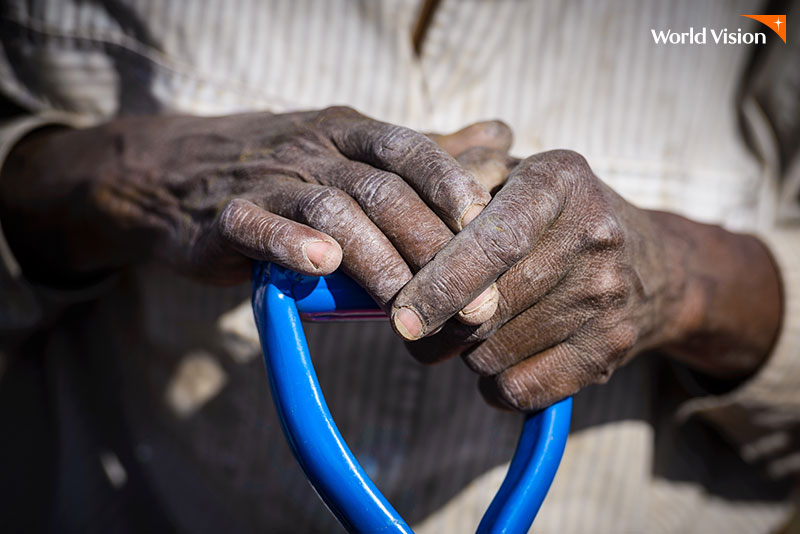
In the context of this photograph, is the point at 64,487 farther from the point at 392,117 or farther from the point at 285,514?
the point at 392,117

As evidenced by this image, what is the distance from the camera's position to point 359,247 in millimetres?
443

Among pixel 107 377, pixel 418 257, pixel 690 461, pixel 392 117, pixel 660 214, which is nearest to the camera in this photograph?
pixel 418 257

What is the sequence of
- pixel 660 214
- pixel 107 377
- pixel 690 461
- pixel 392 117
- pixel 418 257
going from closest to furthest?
pixel 418 257 → pixel 660 214 → pixel 392 117 → pixel 690 461 → pixel 107 377

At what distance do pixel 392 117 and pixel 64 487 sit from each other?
89 centimetres

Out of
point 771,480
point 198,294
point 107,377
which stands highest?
point 198,294

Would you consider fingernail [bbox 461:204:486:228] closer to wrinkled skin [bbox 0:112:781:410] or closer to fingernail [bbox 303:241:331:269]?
wrinkled skin [bbox 0:112:781:410]

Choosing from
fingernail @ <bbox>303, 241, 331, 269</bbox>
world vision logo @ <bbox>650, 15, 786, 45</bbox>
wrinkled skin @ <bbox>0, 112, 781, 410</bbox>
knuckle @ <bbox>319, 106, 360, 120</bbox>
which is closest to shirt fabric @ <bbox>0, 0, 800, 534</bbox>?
world vision logo @ <bbox>650, 15, 786, 45</bbox>

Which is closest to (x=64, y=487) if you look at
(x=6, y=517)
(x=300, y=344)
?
(x=6, y=517)

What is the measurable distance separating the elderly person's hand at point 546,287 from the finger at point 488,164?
38mm

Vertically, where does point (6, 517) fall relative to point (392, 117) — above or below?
below

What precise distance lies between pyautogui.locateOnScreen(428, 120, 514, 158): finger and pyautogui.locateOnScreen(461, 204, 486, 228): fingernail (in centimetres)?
13

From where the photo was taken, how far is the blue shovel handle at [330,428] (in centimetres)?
42

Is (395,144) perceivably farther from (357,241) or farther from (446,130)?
(446,130)

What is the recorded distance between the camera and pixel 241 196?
0.53 m
